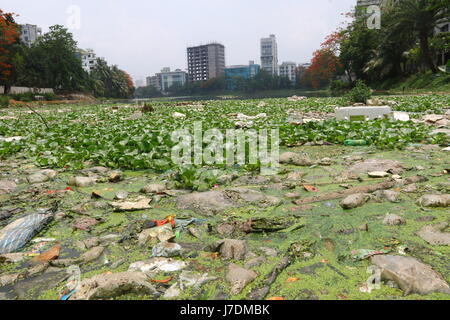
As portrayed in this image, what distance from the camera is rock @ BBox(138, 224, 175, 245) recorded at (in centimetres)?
199

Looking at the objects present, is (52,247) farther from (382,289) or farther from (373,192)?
(373,192)

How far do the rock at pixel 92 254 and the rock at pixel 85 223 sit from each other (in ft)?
1.28

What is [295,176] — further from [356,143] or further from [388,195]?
[356,143]

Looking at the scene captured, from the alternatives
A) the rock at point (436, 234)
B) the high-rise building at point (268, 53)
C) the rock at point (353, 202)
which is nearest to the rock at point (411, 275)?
the rock at point (436, 234)

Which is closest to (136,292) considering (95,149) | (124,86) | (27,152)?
(95,149)

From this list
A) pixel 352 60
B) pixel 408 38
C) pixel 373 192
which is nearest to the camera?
pixel 373 192

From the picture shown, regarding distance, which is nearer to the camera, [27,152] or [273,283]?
[273,283]

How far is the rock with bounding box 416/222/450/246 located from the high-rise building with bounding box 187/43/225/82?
453ft

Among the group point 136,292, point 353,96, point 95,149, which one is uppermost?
point 353,96

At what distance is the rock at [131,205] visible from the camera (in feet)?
8.29

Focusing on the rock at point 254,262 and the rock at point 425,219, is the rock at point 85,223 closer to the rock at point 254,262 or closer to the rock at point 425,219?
the rock at point 254,262

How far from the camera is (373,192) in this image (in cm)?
261

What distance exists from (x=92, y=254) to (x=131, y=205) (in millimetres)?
762

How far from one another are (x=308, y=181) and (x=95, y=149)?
2.97 m
